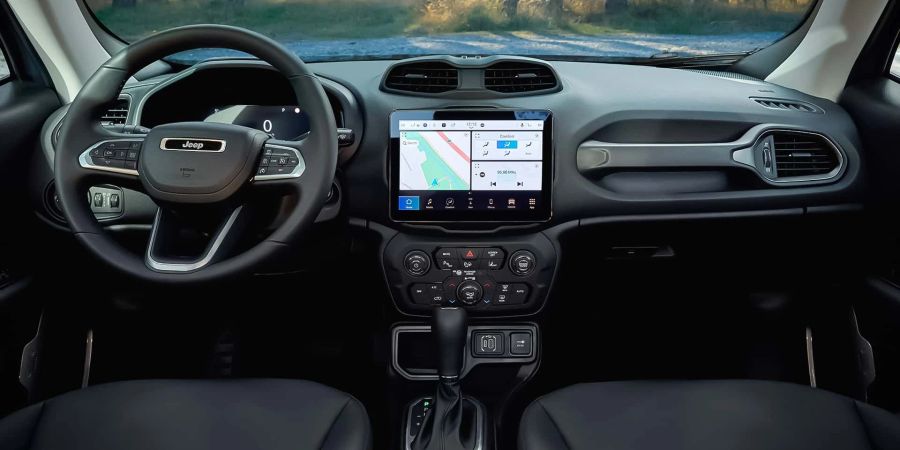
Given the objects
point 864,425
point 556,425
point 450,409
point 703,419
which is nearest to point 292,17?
point 450,409

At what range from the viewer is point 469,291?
192cm

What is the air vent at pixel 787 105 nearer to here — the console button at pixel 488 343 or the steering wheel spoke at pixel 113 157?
the console button at pixel 488 343

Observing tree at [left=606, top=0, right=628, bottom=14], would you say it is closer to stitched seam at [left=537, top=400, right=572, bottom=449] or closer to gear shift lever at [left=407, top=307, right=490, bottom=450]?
gear shift lever at [left=407, top=307, right=490, bottom=450]

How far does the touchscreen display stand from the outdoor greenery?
589 millimetres

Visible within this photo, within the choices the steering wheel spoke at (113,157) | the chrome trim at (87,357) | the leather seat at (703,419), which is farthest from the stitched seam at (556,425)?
the chrome trim at (87,357)

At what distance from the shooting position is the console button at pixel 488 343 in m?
2.04

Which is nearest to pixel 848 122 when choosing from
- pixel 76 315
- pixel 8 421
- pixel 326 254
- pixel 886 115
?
pixel 886 115

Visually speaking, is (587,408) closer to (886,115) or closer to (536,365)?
(536,365)

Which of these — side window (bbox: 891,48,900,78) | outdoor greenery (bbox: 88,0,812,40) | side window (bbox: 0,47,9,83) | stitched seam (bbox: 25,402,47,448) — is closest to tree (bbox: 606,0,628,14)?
outdoor greenery (bbox: 88,0,812,40)

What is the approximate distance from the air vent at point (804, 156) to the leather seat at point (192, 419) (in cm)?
126

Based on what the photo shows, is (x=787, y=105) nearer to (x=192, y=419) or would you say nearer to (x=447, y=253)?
(x=447, y=253)

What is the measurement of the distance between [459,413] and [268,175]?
2.58 ft

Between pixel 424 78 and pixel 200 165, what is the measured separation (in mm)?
678

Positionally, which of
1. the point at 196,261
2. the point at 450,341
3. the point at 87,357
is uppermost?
the point at 196,261
